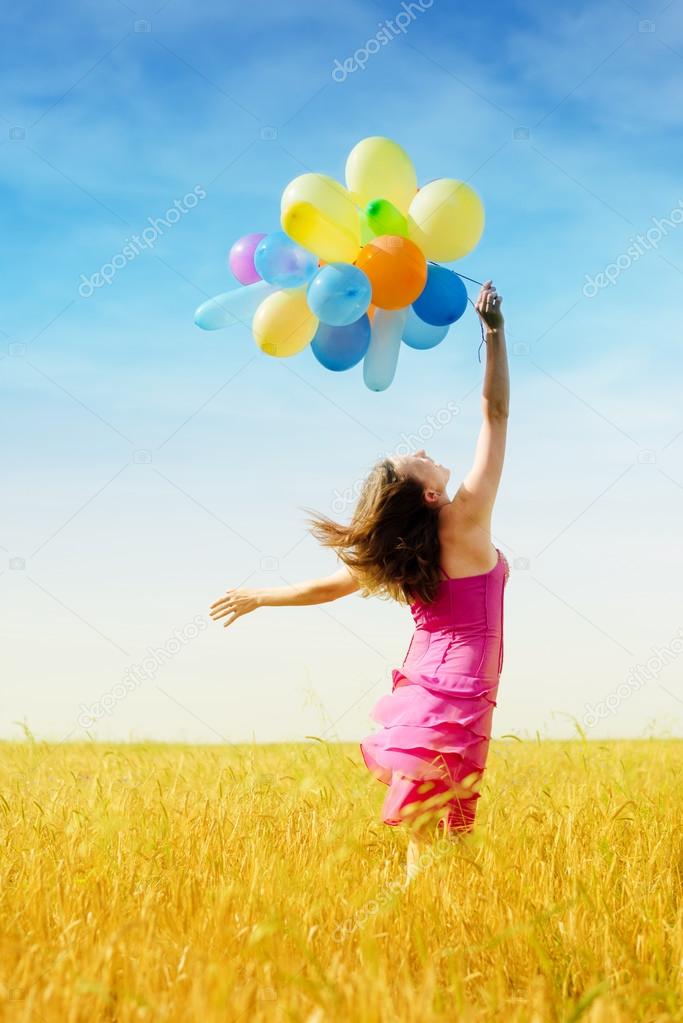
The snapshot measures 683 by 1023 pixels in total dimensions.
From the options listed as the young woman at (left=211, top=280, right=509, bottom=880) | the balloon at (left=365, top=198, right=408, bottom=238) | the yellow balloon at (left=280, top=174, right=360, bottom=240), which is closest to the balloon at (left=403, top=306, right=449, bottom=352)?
the balloon at (left=365, top=198, right=408, bottom=238)

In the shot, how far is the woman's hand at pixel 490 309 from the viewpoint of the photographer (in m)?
3.63

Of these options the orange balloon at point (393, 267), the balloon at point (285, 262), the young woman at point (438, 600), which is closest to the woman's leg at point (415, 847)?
the young woman at point (438, 600)

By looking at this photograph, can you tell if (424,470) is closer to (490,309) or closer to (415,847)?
(490,309)

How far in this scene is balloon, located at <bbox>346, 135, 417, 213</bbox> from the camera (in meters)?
4.28

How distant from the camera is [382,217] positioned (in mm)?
4086

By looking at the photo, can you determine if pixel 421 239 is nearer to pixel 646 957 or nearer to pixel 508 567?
pixel 508 567

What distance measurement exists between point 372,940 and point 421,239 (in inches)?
115

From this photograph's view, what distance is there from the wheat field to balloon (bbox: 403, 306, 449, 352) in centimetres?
204

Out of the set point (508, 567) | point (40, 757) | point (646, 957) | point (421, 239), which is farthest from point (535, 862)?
point (40, 757)

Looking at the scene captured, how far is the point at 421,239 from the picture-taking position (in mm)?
4242

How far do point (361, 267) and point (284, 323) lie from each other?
40cm

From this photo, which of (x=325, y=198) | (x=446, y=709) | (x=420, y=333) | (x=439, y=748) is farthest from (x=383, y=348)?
(x=439, y=748)

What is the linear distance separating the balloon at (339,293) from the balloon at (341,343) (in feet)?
0.71

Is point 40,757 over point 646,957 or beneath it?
over
